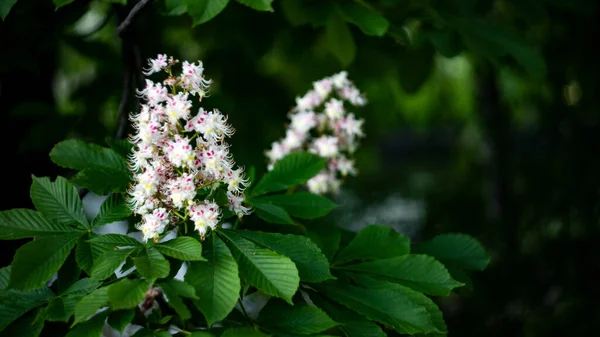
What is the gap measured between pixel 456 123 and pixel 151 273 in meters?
4.50

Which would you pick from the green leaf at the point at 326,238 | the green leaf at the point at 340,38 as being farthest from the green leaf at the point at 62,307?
the green leaf at the point at 340,38

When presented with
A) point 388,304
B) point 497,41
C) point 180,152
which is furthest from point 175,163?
point 497,41

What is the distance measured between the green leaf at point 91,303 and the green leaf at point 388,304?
0.41 meters

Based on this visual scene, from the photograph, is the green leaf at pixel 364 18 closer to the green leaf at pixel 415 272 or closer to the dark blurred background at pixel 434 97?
the dark blurred background at pixel 434 97

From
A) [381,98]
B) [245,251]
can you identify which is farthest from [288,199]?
[381,98]

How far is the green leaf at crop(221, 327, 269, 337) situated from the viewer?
3.34 feet

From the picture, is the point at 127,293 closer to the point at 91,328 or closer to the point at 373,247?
the point at 91,328

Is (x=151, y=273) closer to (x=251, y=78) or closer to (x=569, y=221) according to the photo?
(x=251, y=78)

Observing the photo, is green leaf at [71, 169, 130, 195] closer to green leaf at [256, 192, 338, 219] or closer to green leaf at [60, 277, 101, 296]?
green leaf at [60, 277, 101, 296]

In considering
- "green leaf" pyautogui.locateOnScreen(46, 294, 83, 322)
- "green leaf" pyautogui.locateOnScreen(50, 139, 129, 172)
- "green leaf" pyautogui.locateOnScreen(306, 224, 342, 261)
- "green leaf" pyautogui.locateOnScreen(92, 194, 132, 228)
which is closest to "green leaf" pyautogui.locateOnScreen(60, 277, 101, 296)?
"green leaf" pyautogui.locateOnScreen(46, 294, 83, 322)

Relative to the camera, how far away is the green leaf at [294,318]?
1060mm

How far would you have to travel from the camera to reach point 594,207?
10.0 feet

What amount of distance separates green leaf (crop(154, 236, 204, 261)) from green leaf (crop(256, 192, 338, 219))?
0.92 ft

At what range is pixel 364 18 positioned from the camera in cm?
154
